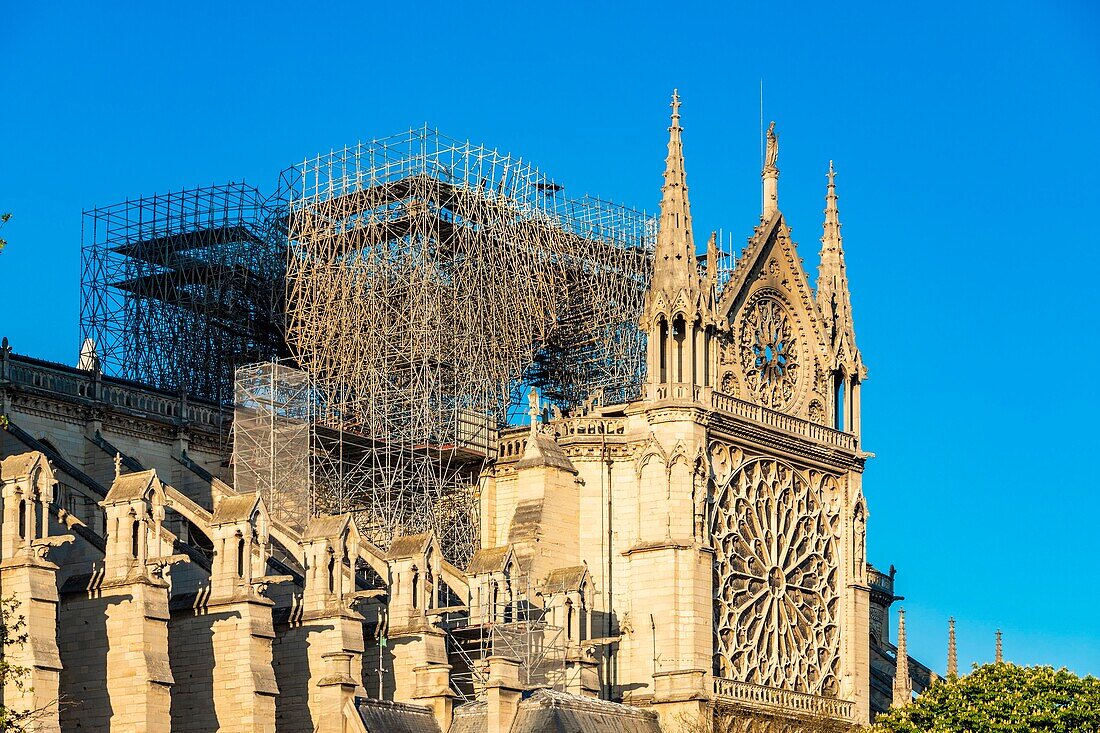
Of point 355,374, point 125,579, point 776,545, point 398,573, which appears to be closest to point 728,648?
point 776,545

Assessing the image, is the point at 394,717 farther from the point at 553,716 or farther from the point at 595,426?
the point at 595,426

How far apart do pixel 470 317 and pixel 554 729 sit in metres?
20.3

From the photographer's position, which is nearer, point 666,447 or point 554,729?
point 554,729

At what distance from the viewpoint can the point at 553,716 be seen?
192 ft

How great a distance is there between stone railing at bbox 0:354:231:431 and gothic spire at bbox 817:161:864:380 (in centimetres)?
1921

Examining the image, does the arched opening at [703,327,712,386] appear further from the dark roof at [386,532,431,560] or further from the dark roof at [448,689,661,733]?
the dark roof at [448,689,661,733]

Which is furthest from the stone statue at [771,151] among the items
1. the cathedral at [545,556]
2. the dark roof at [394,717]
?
the dark roof at [394,717]

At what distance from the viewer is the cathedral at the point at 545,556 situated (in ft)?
187

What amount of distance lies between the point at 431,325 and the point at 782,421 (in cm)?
1114

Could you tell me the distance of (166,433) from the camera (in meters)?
73.5

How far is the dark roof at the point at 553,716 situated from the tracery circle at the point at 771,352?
14.1 m

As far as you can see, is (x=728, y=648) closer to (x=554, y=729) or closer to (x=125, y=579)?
(x=554, y=729)

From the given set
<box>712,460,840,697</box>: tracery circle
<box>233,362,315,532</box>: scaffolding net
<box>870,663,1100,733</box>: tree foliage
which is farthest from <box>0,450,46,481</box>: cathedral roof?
<box>870,663,1100,733</box>: tree foliage

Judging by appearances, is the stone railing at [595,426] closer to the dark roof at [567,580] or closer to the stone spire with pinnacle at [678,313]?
the stone spire with pinnacle at [678,313]
